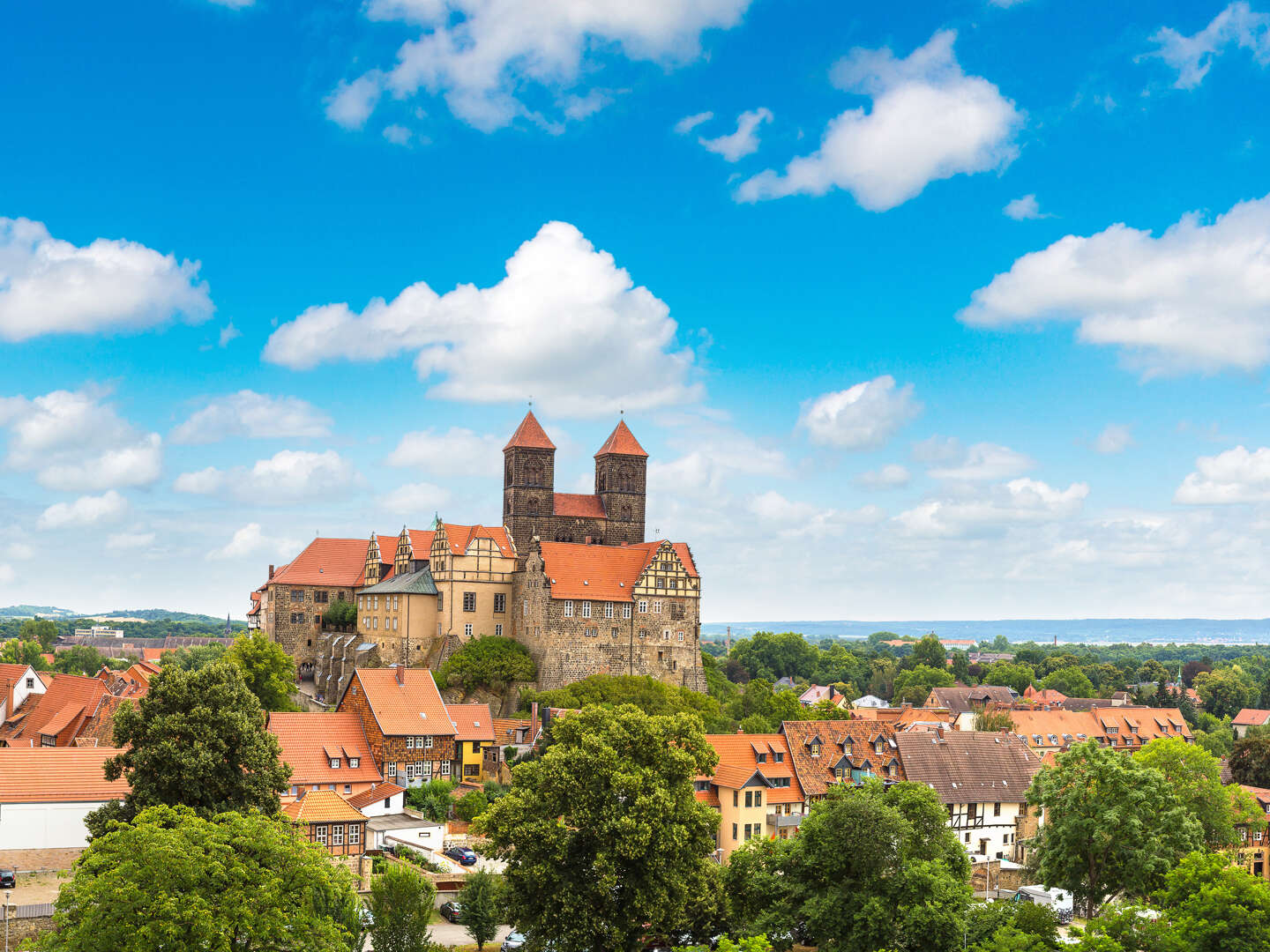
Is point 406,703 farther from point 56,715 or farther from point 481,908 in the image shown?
point 481,908

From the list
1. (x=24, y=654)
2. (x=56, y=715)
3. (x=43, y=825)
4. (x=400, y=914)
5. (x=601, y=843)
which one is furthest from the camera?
(x=24, y=654)

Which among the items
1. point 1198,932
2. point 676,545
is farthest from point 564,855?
point 676,545

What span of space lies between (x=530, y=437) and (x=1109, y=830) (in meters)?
71.2

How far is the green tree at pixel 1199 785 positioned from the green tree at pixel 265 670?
60.4 meters

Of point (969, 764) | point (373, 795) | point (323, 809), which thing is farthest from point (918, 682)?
point (323, 809)

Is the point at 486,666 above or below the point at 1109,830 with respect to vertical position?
above

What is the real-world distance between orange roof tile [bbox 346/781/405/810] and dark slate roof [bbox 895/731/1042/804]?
29619 mm

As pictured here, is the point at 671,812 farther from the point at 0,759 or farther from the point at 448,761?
the point at 448,761

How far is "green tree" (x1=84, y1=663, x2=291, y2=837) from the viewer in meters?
45.0

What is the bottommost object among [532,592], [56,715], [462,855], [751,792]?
[462,855]

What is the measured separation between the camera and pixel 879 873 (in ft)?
146

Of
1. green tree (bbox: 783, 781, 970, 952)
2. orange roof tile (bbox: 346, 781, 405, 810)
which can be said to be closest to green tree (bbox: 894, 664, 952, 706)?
orange roof tile (bbox: 346, 781, 405, 810)

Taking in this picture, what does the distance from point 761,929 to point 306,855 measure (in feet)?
53.4

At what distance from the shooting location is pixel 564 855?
4253cm
